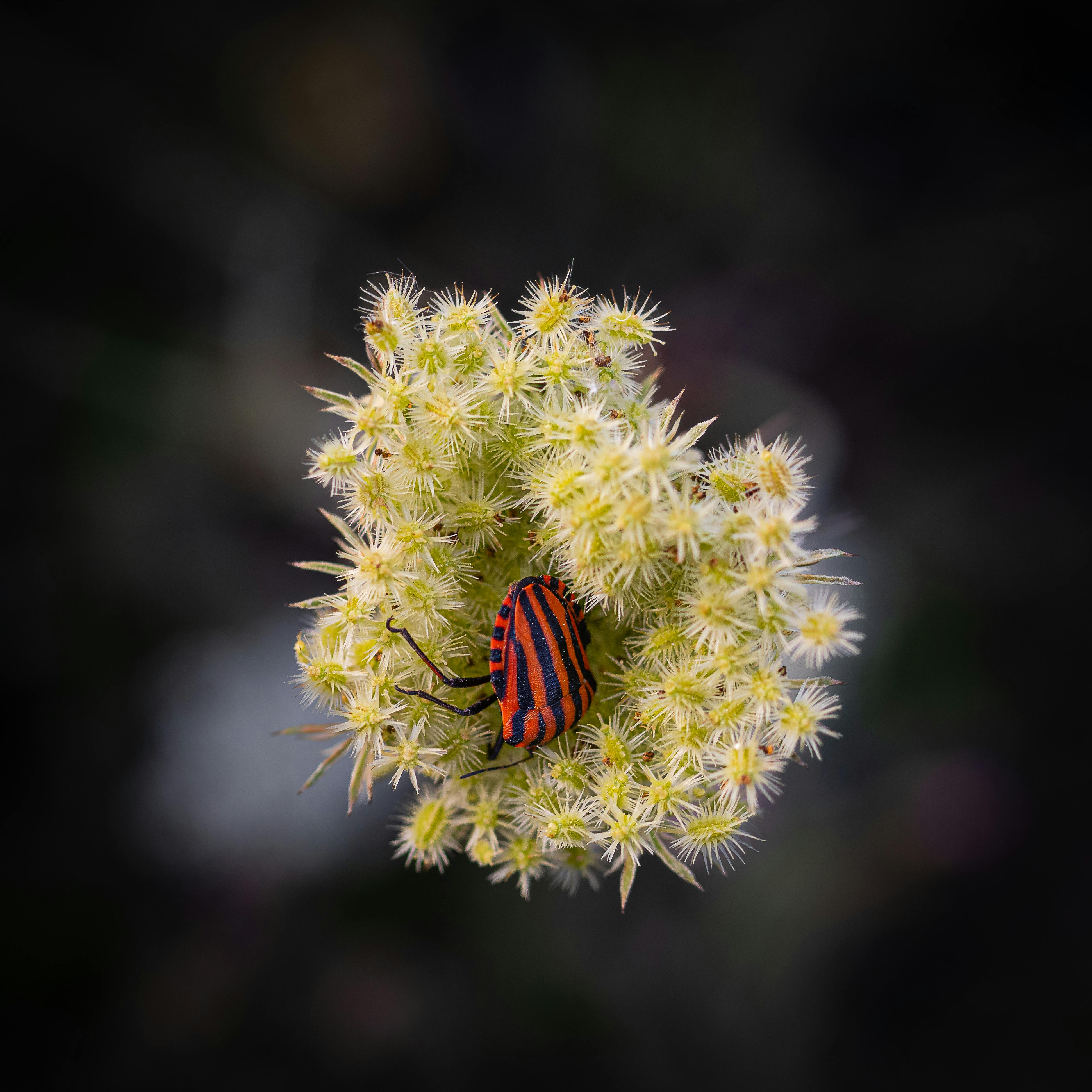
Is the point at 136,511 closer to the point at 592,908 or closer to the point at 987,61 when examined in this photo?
the point at 592,908

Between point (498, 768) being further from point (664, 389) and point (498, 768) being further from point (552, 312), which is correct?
point (664, 389)

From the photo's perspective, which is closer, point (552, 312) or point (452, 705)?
point (552, 312)

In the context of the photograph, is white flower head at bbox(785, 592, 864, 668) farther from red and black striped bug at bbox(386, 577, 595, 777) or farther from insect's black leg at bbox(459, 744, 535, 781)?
insect's black leg at bbox(459, 744, 535, 781)

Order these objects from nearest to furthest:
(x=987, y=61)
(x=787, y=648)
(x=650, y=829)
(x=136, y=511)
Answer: (x=787, y=648) → (x=650, y=829) → (x=987, y=61) → (x=136, y=511)

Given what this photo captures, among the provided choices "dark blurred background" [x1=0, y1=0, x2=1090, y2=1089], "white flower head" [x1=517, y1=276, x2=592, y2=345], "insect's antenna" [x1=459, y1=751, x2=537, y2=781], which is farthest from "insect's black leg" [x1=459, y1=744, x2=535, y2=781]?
"dark blurred background" [x1=0, y1=0, x2=1090, y2=1089]

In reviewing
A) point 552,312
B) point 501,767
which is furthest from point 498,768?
point 552,312

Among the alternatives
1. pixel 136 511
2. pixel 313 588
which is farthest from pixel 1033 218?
pixel 136 511
